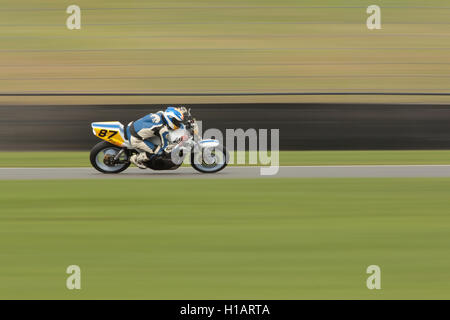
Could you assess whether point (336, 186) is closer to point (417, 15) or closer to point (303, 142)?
point (303, 142)

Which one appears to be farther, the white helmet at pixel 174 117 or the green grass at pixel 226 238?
the white helmet at pixel 174 117

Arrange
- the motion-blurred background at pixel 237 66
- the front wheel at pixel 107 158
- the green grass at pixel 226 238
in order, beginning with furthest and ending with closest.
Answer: the motion-blurred background at pixel 237 66 < the front wheel at pixel 107 158 < the green grass at pixel 226 238

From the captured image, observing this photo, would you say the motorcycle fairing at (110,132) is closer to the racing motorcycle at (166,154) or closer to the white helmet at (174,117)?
the racing motorcycle at (166,154)

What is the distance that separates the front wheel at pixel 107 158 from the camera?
11.3m

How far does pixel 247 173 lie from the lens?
1162 cm

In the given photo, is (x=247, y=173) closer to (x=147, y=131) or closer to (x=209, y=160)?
(x=209, y=160)

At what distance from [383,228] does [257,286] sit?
2440 mm

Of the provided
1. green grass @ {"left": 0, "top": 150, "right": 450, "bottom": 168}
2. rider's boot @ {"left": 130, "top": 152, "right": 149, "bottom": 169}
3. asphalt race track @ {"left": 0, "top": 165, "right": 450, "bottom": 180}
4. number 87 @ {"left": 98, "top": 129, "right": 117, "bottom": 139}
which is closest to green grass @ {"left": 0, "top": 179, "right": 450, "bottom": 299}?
asphalt race track @ {"left": 0, "top": 165, "right": 450, "bottom": 180}

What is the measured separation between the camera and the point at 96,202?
29.9 feet

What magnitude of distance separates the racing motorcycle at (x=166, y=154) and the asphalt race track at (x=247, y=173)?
0.45ft

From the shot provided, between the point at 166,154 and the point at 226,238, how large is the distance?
4.35m

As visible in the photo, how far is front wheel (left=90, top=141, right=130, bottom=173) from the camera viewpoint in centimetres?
1132

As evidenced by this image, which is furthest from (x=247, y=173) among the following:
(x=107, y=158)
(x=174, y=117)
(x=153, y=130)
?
(x=107, y=158)

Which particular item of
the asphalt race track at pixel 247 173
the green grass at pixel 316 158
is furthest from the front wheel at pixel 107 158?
the green grass at pixel 316 158
